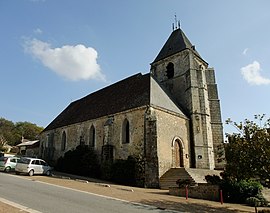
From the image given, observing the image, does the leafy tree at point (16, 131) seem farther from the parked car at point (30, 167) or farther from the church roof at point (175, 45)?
the church roof at point (175, 45)

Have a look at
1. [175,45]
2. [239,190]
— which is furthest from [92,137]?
[239,190]

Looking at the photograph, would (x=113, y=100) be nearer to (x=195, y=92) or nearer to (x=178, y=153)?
(x=195, y=92)

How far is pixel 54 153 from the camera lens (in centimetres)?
2997

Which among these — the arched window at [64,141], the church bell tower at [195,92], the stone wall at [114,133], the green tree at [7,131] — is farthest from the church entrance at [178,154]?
the green tree at [7,131]

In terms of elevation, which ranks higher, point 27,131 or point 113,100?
point 27,131

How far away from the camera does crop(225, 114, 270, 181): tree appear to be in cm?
1059

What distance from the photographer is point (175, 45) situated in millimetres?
28094

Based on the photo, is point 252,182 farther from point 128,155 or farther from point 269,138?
point 128,155

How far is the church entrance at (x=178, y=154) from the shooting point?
2053cm

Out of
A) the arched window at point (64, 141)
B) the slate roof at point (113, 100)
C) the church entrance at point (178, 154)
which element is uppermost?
the slate roof at point (113, 100)

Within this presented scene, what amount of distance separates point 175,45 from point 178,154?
13.6 m

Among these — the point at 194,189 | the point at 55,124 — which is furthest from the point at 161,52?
the point at 194,189

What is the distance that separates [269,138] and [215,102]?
1515 cm

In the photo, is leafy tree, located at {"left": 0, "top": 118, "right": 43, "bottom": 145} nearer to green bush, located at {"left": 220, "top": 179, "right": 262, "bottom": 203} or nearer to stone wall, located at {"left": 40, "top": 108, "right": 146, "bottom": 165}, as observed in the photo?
stone wall, located at {"left": 40, "top": 108, "right": 146, "bottom": 165}
